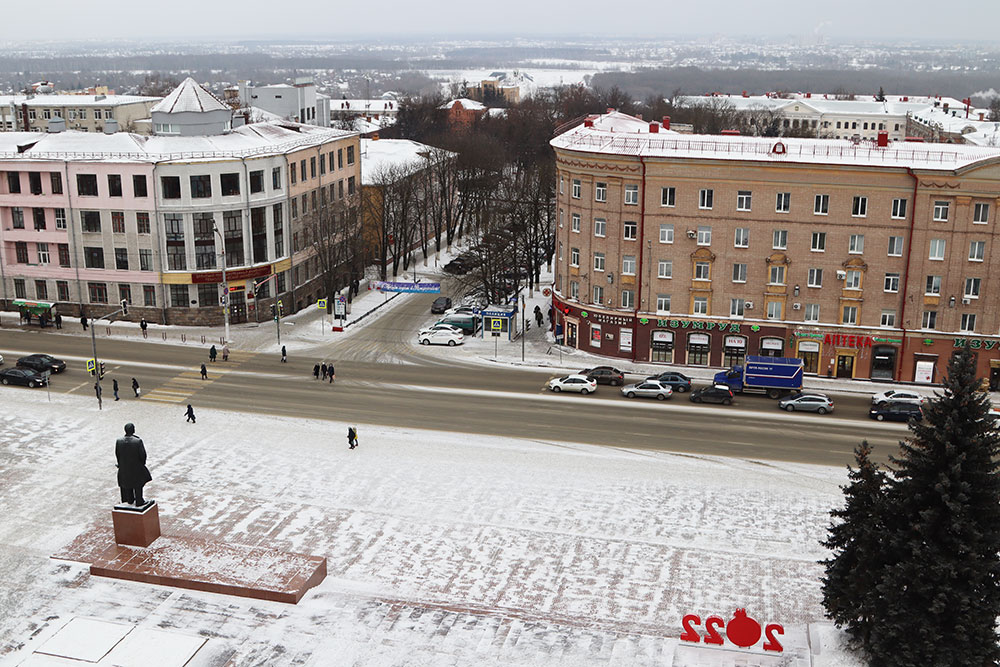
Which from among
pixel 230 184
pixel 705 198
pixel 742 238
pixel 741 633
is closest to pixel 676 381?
pixel 742 238

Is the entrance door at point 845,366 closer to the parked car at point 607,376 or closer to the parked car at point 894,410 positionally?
the parked car at point 894,410

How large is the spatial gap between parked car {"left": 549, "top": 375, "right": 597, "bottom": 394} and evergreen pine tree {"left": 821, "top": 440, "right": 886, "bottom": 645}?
2847 centimetres

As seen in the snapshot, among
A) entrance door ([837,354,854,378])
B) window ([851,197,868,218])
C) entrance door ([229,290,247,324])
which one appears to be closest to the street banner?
entrance door ([229,290,247,324])

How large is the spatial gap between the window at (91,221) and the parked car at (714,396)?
46512mm

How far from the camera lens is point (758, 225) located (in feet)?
202

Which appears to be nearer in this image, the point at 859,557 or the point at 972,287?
the point at 859,557

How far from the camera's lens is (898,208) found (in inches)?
2327

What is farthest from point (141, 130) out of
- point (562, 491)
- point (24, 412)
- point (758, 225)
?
point (562, 491)

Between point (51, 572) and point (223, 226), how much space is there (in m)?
41.8

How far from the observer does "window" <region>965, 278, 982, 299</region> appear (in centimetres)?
5869

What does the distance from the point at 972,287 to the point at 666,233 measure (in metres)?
18.9

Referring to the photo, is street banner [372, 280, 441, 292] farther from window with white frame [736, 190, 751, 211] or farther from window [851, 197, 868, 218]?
window [851, 197, 868, 218]

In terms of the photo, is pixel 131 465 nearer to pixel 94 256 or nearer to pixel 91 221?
pixel 94 256

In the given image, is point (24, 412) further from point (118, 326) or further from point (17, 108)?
point (17, 108)
